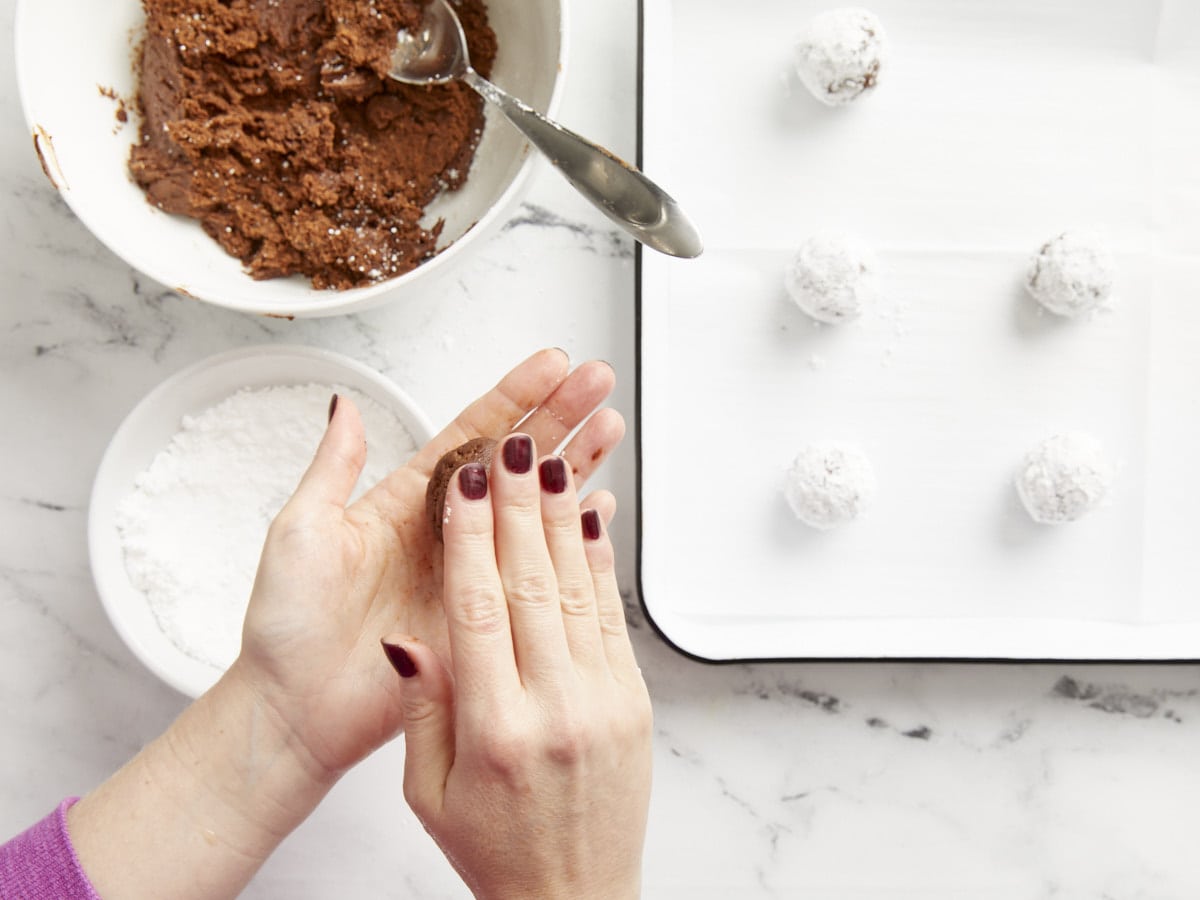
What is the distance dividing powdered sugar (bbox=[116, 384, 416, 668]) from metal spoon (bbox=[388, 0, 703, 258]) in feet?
1.25

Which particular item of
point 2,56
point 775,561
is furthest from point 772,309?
point 2,56

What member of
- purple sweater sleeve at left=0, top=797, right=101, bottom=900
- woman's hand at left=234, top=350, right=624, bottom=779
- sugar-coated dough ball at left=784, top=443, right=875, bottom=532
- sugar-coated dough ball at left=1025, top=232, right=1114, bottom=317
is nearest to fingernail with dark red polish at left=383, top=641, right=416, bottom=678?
woman's hand at left=234, top=350, right=624, bottom=779

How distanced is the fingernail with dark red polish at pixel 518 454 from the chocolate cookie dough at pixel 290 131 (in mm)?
389

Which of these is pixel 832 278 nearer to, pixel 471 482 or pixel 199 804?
pixel 471 482

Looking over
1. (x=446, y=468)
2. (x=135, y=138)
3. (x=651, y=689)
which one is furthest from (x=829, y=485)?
(x=135, y=138)

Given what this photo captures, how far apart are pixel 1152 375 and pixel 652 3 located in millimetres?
822

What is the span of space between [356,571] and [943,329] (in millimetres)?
813

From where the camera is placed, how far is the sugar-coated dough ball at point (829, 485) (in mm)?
1248

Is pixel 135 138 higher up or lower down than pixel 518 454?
higher up

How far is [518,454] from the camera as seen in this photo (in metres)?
0.92

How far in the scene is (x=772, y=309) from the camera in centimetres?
133

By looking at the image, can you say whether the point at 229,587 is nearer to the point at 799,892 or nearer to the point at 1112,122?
the point at 799,892

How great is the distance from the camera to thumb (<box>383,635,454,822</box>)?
92 cm

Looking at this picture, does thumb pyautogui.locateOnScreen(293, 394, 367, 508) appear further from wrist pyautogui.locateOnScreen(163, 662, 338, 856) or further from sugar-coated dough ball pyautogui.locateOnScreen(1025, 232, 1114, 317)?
sugar-coated dough ball pyautogui.locateOnScreen(1025, 232, 1114, 317)
